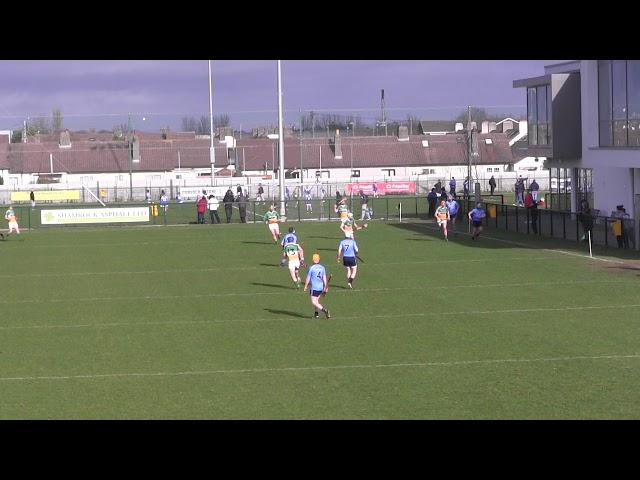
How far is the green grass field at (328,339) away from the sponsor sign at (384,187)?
135 feet

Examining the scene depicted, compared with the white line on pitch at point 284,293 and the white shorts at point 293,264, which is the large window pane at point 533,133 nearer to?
the white line on pitch at point 284,293

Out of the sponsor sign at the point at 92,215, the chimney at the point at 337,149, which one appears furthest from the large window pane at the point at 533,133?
the chimney at the point at 337,149

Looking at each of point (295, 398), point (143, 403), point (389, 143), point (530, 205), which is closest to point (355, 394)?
point (295, 398)

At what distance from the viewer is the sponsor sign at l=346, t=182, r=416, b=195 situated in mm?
78250

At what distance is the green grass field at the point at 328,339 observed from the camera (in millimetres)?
14508

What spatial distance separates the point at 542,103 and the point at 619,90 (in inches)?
286

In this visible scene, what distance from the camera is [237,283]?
96.4ft

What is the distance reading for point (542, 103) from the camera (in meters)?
49.3

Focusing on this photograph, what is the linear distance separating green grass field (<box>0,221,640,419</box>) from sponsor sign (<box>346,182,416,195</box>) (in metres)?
41.1

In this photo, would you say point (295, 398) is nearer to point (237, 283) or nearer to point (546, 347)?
point (546, 347)

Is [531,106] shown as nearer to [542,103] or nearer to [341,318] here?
[542,103]

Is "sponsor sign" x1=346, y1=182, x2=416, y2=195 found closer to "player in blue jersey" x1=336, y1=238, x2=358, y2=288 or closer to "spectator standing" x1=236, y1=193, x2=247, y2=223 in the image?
"spectator standing" x1=236, y1=193, x2=247, y2=223

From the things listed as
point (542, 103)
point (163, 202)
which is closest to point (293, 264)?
point (542, 103)
